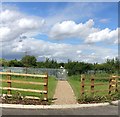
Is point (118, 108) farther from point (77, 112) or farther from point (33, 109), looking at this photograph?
point (33, 109)

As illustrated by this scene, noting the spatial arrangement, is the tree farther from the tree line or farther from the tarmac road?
the tarmac road

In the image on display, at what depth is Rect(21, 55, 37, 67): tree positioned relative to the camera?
81125 millimetres

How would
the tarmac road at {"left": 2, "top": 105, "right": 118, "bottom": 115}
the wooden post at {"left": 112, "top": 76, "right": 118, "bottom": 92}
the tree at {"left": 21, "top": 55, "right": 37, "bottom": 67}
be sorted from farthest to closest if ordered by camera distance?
the tree at {"left": 21, "top": 55, "right": 37, "bottom": 67} → the wooden post at {"left": 112, "top": 76, "right": 118, "bottom": 92} → the tarmac road at {"left": 2, "top": 105, "right": 118, "bottom": 115}

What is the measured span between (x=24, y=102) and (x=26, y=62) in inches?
2660

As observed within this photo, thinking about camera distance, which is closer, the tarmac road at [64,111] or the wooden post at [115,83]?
the tarmac road at [64,111]

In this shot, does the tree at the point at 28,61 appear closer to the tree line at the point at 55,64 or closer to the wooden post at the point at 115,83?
the tree line at the point at 55,64

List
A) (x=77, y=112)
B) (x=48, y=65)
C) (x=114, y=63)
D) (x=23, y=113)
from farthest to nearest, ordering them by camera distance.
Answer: (x=48, y=65)
(x=114, y=63)
(x=77, y=112)
(x=23, y=113)

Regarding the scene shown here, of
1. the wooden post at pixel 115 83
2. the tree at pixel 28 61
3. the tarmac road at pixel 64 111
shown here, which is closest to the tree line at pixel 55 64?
the tree at pixel 28 61

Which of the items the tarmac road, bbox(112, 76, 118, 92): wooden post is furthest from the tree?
the tarmac road

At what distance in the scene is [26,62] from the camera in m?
81.1

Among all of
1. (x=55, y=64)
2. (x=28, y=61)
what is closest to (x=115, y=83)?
(x=28, y=61)

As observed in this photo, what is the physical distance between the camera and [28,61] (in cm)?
8400

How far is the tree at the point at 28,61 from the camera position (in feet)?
266

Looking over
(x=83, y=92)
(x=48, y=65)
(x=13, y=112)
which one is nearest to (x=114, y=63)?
(x=48, y=65)
